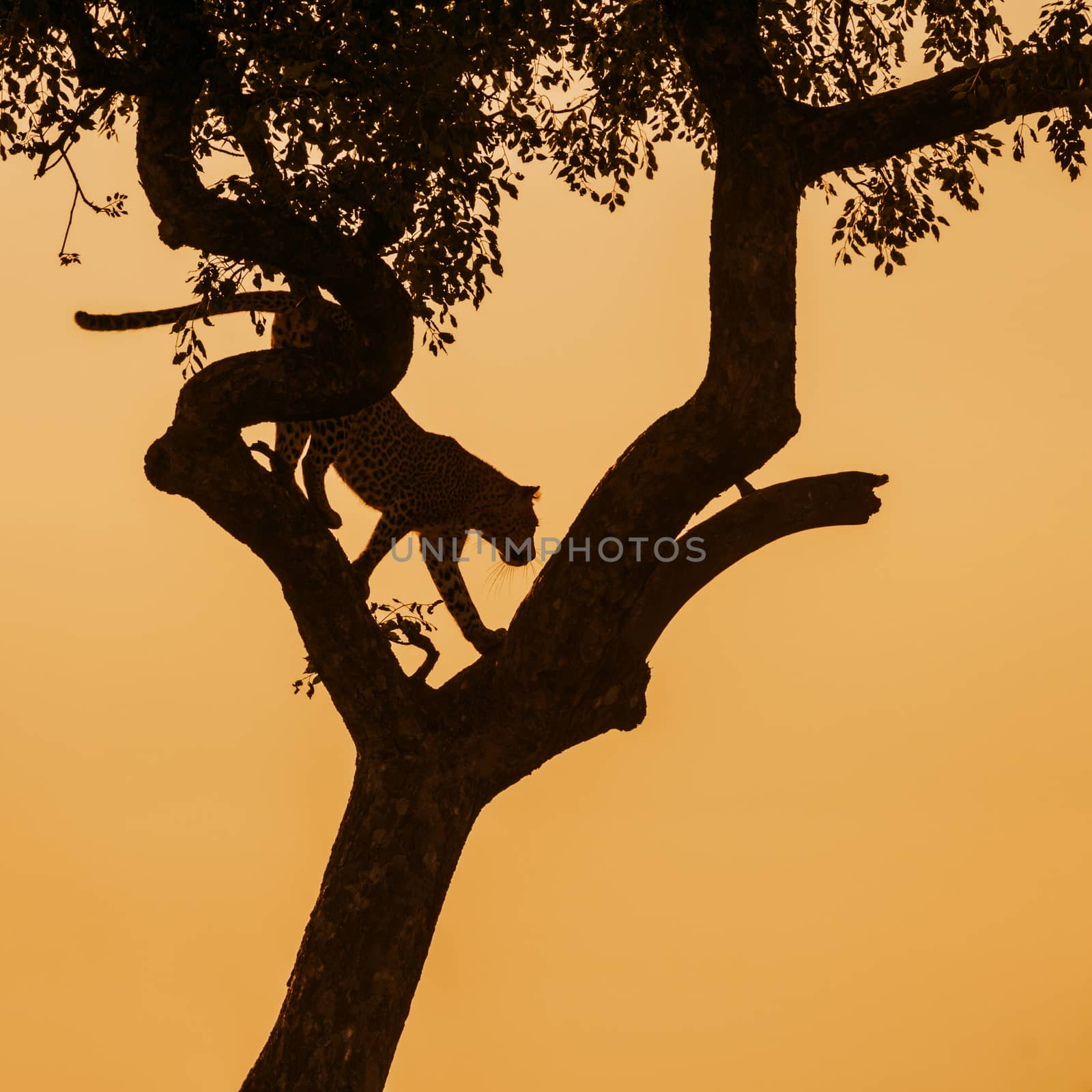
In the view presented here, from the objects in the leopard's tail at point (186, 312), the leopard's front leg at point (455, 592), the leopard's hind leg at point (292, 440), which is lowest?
the leopard's front leg at point (455, 592)

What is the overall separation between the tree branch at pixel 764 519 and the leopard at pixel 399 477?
55.3 inches

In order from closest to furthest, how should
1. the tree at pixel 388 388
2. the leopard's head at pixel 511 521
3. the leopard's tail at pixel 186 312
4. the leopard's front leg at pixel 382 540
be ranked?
the tree at pixel 388 388
the leopard's tail at pixel 186 312
the leopard's front leg at pixel 382 540
the leopard's head at pixel 511 521

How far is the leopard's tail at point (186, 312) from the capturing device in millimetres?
8008

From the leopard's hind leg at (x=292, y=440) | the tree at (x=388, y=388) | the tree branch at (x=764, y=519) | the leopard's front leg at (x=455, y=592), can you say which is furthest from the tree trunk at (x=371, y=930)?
the leopard's hind leg at (x=292, y=440)

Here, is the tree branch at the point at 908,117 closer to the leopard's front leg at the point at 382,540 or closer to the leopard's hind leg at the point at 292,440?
the leopard's hind leg at the point at 292,440

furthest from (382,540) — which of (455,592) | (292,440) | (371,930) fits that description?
(371,930)

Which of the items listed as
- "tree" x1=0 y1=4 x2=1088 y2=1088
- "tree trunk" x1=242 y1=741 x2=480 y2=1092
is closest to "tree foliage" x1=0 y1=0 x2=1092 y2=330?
"tree" x1=0 y1=4 x2=1088 y2=1088

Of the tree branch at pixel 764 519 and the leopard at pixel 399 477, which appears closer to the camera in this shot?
the tree branch at pixel 764 519

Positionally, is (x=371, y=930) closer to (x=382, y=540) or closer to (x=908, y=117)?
(x=382, y=540)

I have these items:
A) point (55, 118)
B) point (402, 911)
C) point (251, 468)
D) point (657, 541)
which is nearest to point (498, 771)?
point (402, 911)

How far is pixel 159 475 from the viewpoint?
22.1 ft

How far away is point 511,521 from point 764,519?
2620 mm

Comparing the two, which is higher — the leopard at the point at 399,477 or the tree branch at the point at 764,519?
the leopard at the point at 399,477

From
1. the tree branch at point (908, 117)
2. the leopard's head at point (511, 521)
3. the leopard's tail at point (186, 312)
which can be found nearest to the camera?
the tree branch at point (908, 117)
